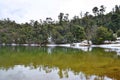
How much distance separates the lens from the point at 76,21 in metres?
120

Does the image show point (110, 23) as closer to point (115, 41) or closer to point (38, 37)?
point (115, 41)

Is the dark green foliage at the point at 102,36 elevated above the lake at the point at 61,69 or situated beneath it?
elevated above

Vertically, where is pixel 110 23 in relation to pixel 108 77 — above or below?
above

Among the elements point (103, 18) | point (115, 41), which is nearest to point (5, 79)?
point (115, 41)

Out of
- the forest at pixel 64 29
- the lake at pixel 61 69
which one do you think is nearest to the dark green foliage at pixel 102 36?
the forest at pixel 64 29

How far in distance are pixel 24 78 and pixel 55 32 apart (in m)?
88.6

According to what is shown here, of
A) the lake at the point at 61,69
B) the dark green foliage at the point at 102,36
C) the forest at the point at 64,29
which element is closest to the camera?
the lake at the point at 61,69

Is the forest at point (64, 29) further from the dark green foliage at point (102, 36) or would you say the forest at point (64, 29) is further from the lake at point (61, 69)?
the lake at point (61, 69)

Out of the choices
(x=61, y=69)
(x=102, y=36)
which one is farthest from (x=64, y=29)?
(x=61, y=69)

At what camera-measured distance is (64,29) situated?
11025cm

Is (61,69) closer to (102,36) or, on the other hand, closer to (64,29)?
(102,36)

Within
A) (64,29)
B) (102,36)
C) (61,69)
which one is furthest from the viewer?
(64,29)

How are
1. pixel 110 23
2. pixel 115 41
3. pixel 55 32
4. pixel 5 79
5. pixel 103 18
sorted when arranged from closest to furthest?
pixel 5 79 < pixel 115 41 < pixel 110 23 < pixel 55 32 < pixel 103 18

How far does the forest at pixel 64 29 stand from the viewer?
318 feet
